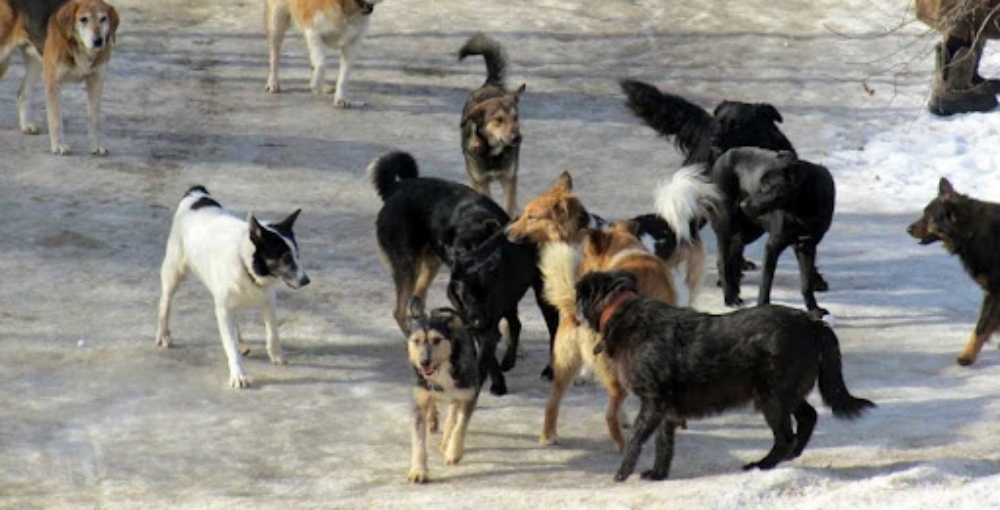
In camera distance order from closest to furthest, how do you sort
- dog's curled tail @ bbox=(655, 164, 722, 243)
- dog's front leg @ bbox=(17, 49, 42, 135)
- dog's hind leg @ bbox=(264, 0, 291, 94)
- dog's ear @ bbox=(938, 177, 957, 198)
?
1. dog's curled tail @ bbox=(655, 164, 722, 243)
2. dog's ear @ bbox=(938, 177, 957, 198)
3. dog's front leg @ bbox=(17, 49, 42, 135)
4. dog's hind leg @ bbox=(264, 0, 291, 94)

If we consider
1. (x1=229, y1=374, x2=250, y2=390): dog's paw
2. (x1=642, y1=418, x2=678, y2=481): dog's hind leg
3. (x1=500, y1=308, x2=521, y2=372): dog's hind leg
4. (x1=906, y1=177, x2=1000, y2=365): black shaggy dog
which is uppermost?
(x1=906, y1=177, x2=1000, y2=365): black shaggy dog

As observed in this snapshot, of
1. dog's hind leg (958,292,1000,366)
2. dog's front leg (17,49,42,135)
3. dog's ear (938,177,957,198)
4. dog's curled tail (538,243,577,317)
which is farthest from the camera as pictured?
dog's front leg (17,49,42,135)

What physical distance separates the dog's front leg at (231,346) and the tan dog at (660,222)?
178 cm

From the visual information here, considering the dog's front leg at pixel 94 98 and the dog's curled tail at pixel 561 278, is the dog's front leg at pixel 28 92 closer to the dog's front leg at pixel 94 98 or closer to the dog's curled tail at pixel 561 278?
the dog's front leg at pixel 94 98

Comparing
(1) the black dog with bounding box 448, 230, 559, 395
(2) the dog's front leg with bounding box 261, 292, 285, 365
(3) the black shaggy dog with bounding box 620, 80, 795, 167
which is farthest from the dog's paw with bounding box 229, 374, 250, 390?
(3) the black shaggy dog with bounding box 620, 80, 795, 167

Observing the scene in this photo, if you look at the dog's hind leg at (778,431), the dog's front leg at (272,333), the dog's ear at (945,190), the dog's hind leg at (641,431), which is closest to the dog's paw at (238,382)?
the dog's front leg at (272,333)

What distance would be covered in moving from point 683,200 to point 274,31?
7.05 m

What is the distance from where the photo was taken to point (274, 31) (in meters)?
16.9

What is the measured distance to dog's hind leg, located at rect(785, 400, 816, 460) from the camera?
8.83 m

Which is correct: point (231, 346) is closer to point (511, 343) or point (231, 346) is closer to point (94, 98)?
point (511, 343)

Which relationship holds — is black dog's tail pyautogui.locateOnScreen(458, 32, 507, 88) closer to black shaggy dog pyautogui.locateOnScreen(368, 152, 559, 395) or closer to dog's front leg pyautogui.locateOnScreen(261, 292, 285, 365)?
black shaggy dog pyautogui.locateOnScreen(368, 152, 559, 395)

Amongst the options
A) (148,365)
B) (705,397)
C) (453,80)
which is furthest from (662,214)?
(453,80)

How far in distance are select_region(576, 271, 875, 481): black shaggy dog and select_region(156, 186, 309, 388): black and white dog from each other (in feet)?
7.32

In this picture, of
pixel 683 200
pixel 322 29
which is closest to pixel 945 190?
pixel 683 200
